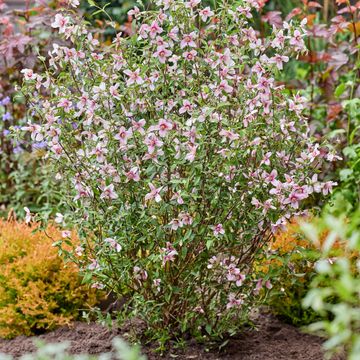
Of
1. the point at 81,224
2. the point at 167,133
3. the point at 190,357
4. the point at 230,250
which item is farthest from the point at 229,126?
the point at 190,357

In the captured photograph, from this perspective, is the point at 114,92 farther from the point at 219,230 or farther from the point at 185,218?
the point at 219,230

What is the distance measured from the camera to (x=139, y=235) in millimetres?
3039

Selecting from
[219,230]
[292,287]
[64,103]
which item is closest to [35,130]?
[64,103]

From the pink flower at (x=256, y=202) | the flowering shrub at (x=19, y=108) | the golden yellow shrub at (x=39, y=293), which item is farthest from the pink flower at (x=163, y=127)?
the flowering shrub at (x=19, y=108)

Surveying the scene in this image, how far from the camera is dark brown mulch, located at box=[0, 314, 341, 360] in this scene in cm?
329

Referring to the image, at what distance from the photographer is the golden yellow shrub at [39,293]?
3596mm

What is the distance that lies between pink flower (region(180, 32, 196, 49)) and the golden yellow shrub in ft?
4.08

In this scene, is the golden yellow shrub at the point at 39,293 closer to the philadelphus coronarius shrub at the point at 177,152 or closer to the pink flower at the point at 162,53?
the philadelphus coronarius shrub at the point at 177,152

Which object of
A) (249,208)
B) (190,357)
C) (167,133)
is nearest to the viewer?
(167,133)

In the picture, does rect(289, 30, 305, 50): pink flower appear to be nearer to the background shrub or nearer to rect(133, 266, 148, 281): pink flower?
the background shrub

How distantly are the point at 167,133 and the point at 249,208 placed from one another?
472mm

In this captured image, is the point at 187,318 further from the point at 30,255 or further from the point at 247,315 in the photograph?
the point at 30,255

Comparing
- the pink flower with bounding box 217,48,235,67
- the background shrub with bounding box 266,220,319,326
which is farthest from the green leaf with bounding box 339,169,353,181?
the pink flower with bounding box 217,48,235,67

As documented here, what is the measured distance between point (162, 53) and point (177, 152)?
380 millimetres
